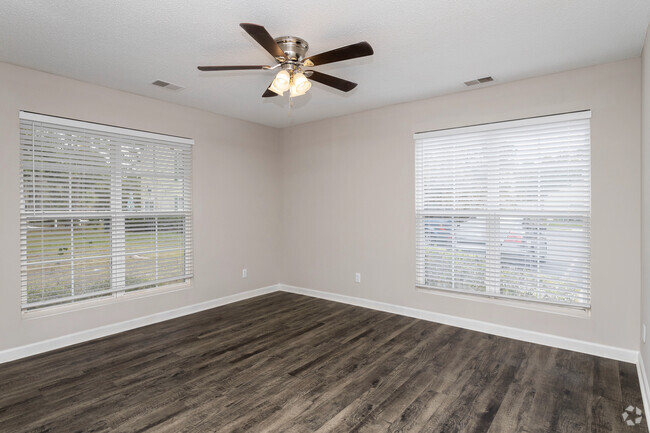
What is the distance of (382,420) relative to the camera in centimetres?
229

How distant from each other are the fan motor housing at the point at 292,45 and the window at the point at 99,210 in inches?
92.1

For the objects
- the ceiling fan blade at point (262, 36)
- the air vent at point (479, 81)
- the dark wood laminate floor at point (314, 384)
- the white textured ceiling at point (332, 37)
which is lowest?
the dark wood laminate floor at point (314, 384)

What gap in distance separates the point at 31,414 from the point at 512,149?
4561mm

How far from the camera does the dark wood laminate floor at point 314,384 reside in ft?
7.48

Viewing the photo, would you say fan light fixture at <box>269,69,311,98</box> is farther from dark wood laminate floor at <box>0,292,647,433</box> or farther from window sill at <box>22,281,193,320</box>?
window sill at <box>22,281,193,320</box>

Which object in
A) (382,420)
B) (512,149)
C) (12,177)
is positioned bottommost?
(382,420)

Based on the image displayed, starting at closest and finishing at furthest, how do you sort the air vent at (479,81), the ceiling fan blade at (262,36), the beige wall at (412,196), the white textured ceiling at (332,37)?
the ceiling fan blade at (262,36) < the white textured ceiling at (332,37) < the beige wall at (412,196) < the air vent at (479,81)

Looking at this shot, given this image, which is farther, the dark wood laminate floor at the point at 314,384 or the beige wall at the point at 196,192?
the beige wall at the point at 196,192

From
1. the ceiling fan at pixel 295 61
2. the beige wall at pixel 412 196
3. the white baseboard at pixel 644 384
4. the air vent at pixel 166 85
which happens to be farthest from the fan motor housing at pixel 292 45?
the white baseboard at pixel 644 384

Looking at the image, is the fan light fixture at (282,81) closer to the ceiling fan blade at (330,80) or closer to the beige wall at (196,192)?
the ceiling fan blade at (330,80)

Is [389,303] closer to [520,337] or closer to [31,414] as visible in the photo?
[520,337]

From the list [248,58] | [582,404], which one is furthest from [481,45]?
[582,404]

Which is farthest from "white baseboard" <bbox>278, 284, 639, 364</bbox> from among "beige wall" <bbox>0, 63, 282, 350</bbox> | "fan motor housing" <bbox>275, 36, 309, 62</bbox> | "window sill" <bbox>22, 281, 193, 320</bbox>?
"fan motor housing" <bbox>275, 36, 309, 62</bbox>

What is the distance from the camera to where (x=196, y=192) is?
15.4 feet
